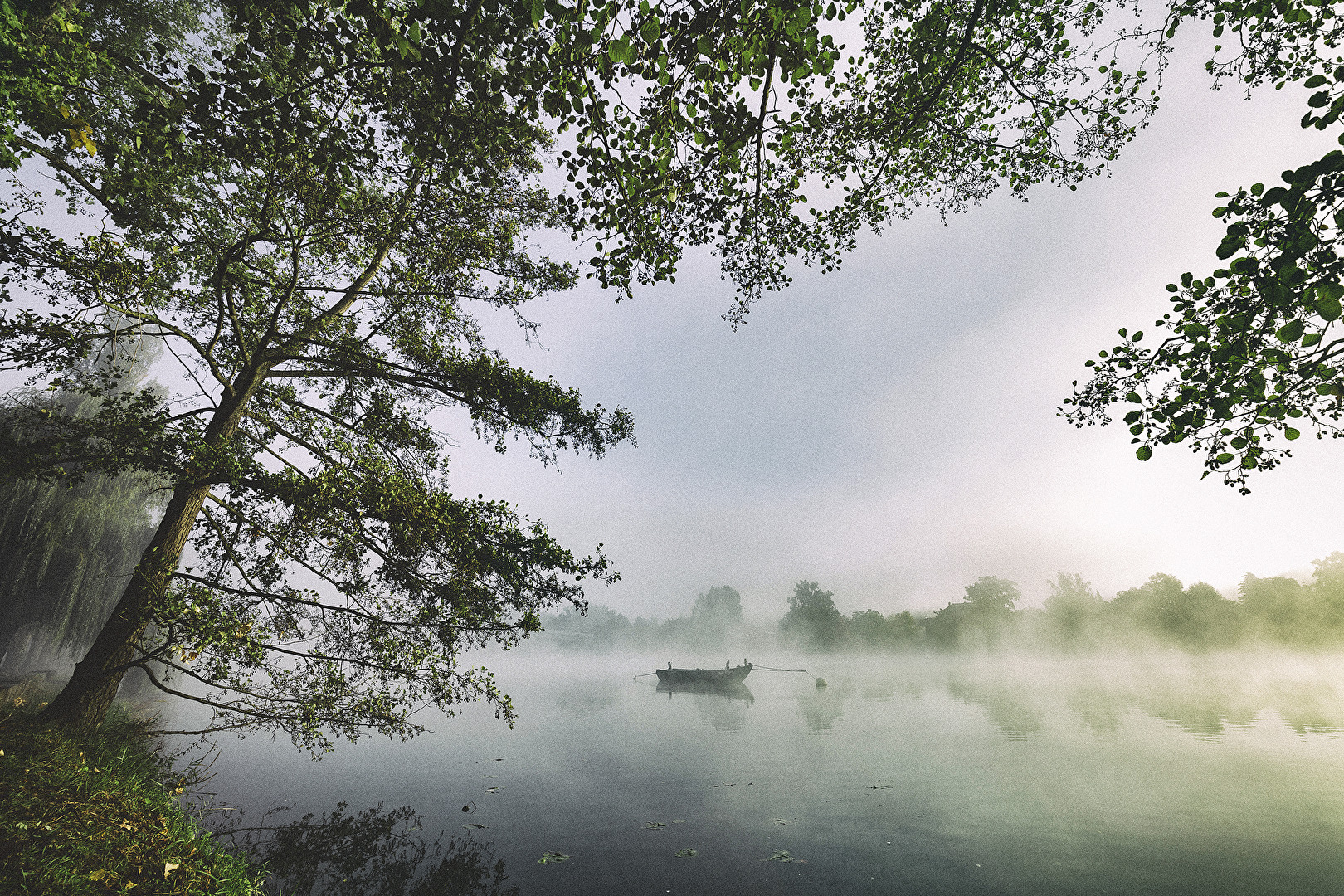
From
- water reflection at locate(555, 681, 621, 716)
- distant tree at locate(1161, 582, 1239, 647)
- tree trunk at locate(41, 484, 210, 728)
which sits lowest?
water reflection at locate(555, 681, 621, 716)

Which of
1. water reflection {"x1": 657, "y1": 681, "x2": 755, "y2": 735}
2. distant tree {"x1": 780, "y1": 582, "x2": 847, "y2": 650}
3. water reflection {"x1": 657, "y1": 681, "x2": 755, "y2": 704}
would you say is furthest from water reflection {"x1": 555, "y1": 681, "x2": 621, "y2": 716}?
distant tree {"x1": 780, "y1": 582, "x2": 847, "y2": 650}

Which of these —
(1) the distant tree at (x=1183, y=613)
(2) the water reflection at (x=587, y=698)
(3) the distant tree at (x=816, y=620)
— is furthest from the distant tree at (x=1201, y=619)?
(2) the water reflection at (x=587, y=698)

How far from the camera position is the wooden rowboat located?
42.6m

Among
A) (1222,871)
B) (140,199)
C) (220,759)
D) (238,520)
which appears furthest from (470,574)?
(220,759)

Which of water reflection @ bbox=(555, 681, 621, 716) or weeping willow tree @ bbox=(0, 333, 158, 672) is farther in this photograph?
water reflection @ bbox=(555, 681, 621, 716)

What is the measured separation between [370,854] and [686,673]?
39.8 m

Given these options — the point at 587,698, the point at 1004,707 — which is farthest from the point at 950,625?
the point at 587,698

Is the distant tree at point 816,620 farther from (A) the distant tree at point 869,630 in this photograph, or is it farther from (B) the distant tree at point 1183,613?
(B) the distant tree at point 1183,613

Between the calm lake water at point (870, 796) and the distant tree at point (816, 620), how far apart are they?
7720cm

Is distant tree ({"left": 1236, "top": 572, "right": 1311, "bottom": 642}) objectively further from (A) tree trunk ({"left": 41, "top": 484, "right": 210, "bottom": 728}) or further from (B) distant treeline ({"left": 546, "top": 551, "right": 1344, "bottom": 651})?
(A) tree trunk ({"left": 41, "top": 484, "right": 210, "bottom": 728})

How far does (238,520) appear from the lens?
689cm

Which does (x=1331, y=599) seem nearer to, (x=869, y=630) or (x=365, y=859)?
(x=869, y=630)

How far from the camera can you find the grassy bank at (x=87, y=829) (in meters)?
3.75

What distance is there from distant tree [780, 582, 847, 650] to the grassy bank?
107504 millimetres
